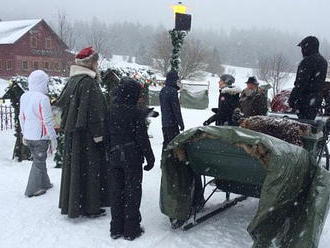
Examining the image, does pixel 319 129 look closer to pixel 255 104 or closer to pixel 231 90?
pixel 255 104

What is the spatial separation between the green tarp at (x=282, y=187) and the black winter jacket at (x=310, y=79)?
2340 mm

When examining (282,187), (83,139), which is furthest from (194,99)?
(282,187)

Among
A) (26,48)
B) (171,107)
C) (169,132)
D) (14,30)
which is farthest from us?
(14,30)

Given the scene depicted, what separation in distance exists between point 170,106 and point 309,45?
104 inches

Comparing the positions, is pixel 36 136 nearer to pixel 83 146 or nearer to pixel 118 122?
pixel 83 146

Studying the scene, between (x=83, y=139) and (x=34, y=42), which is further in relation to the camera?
(x=34, y=42)

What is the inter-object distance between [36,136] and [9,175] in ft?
6.52

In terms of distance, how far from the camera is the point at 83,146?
5621mm

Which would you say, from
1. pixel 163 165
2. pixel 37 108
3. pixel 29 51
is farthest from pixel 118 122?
pixel 29 51

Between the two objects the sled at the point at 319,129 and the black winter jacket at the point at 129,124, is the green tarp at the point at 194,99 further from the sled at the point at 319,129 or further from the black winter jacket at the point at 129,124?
the black winter jacket at the point at 129,124

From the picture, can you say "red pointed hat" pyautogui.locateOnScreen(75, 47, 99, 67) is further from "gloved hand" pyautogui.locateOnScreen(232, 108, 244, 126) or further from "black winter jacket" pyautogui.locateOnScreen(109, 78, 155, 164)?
"gloved hand" pyautogui.locateOnScreen(232, 108, 244, 126)

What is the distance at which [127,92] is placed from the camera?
16.4 ft

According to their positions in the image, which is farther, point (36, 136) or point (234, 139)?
point (36, 136)

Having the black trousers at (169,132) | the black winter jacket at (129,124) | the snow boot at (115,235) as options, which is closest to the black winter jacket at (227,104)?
the black trousers at (169,132)
